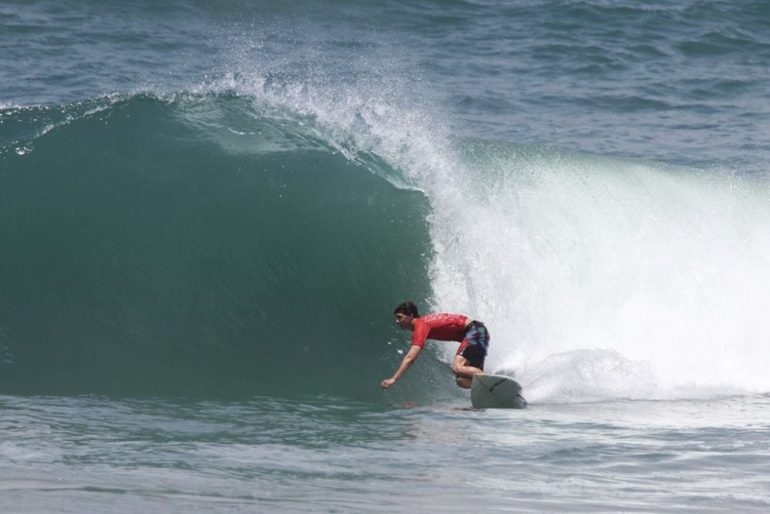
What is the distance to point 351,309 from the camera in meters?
10.6

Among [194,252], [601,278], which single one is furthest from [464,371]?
[601,278]

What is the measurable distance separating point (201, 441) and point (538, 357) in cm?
439

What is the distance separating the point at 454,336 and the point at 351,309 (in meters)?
1.65

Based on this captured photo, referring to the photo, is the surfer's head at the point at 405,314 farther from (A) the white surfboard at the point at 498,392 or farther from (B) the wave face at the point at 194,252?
(A) the white surfboard at the point at 498,392

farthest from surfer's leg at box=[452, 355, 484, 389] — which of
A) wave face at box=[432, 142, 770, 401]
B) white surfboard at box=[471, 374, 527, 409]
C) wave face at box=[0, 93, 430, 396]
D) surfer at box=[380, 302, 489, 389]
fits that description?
wave face at box=[0, 93, 430, 396]

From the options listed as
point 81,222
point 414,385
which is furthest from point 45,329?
point 414,385

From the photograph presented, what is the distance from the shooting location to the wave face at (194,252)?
9.35 metres

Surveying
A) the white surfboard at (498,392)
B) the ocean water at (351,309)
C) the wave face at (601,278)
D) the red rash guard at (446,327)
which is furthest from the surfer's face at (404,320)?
the wave face at (601,278)

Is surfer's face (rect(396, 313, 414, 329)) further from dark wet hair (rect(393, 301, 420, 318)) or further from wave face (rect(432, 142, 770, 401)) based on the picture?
wave face (rect(432, 142, 770, 401))

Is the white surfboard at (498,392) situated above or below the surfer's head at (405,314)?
below

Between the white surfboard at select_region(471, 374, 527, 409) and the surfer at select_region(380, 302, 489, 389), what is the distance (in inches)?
25.1

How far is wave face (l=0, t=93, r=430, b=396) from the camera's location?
9352mm

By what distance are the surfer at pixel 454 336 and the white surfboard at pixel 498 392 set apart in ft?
2.09

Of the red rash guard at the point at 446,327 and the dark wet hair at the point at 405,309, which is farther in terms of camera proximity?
the red rash guard at the point at 446,327
